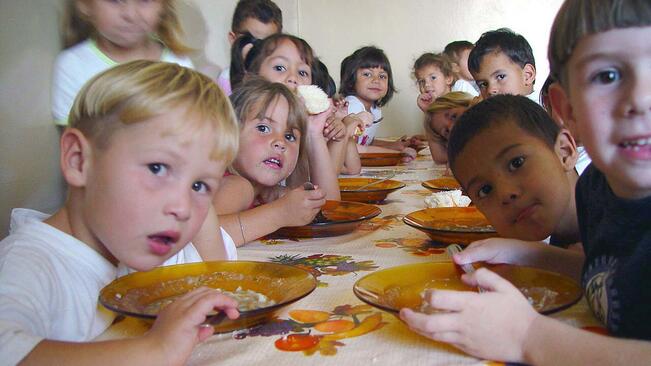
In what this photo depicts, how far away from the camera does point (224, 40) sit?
12.3 ft

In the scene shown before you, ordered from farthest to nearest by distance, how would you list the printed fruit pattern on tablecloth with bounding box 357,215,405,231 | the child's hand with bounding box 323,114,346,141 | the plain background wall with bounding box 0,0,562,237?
the child's hand with bounding box 323,114,346,141 < the plain background wall with bounding box 0,0,562,237 < the printed fruit pattern on tablecloth with bounding box 357,215,405,231

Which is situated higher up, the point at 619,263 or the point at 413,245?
the point at 619,263

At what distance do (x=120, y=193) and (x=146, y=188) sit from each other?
0.11 feet

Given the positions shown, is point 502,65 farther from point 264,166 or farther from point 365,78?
point 264,166

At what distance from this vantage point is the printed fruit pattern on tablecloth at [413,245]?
1149mm

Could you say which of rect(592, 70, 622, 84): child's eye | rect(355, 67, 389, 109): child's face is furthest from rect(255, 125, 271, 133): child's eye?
rect(355, 67, 389, 109): child's face

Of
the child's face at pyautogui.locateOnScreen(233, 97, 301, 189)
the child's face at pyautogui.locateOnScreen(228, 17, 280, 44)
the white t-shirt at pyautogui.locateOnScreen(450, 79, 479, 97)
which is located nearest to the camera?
the child's face at pyautogui.locateOnScreen(233, 97, 301, 189)

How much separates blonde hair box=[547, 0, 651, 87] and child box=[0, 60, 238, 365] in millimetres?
455

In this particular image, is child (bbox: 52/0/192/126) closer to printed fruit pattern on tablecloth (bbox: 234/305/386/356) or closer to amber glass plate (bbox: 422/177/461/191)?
amber glass plate (bbox: 422/177/461/191)

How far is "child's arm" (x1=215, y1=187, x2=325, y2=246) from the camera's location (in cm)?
124

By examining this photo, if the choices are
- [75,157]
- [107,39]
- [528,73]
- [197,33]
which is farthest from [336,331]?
[197,33]

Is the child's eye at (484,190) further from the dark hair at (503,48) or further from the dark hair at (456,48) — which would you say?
the dark hair at (456,48)

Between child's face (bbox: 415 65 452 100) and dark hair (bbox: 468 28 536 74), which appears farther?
child's face (bbox: 415 65 452 100)

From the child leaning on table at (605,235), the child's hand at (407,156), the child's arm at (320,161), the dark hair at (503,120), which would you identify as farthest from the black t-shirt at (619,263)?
the child's hand at (407,156)
